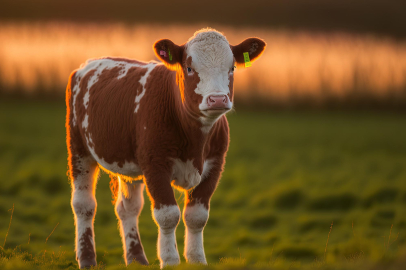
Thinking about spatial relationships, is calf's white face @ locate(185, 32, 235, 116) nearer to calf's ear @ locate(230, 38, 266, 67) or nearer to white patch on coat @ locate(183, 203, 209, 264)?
calf's ear @ locate(230, 38, 266, 67)

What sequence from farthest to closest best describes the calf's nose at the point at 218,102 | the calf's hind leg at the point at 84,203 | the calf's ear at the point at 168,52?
the calf's hind leg at the point at 84,203 → the calf's ear at the point at 168,52 → the calf's nose at the point at 218,102

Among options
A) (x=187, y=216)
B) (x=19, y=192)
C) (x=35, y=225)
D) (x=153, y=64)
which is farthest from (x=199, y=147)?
(x=19, y=192)

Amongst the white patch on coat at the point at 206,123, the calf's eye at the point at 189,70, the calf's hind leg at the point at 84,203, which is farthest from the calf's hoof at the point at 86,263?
the calf's eye at the point at 189,70

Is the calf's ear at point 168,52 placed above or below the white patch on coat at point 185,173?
above

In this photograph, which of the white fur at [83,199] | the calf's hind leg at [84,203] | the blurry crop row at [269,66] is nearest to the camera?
the calf's hind leg at [84,203]

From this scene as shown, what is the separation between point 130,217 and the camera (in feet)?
25.8

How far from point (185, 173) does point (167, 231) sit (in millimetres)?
740

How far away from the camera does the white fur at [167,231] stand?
607 centimetres

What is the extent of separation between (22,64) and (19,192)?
18.3 metres

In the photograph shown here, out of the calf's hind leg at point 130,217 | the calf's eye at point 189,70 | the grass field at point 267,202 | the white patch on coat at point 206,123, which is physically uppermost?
the calf's eye at point 189,70

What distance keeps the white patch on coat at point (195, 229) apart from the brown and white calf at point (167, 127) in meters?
0.01

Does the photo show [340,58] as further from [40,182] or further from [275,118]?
[40,182]

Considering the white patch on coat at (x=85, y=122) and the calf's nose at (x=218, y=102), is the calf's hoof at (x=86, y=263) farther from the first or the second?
the calf's nose at (x=218, y=102)

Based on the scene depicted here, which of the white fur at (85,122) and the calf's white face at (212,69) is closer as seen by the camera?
the calf's white face at (212,69)
